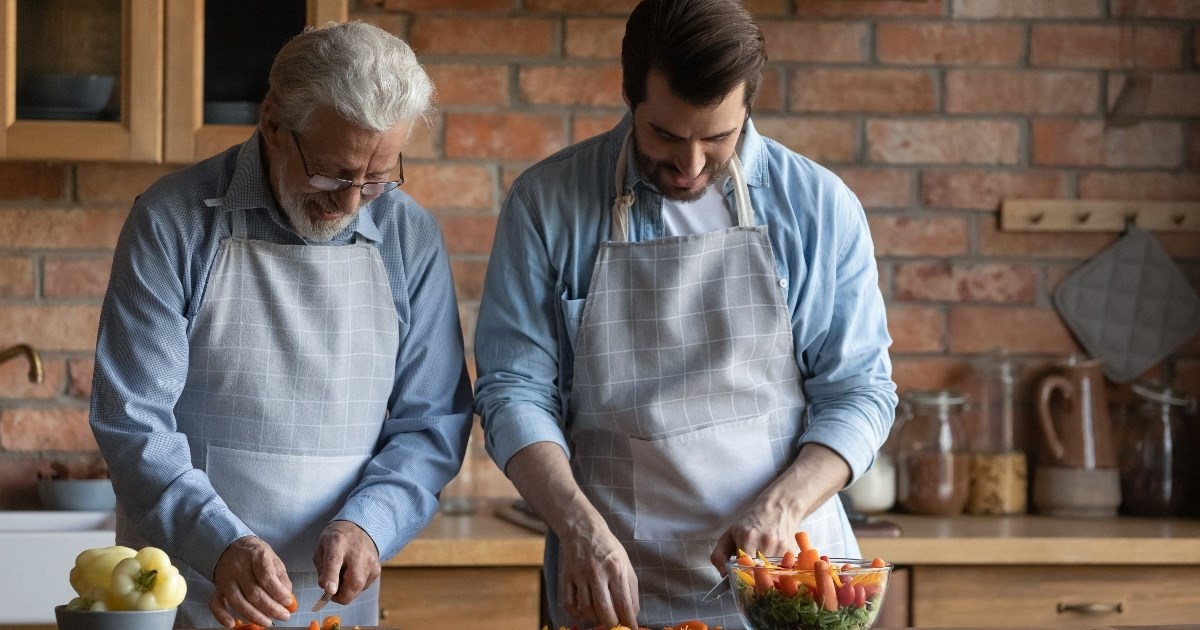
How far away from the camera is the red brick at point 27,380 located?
2.57m

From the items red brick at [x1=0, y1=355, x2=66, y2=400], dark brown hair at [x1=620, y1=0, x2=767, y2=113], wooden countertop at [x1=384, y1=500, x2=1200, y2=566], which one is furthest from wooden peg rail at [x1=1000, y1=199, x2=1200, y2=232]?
red brick at [x1=0, y1=355, x2=66, y2=400]

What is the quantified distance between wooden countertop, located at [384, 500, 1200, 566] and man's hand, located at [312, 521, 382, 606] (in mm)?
578

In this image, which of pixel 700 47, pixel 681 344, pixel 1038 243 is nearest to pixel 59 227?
pixel 681 344

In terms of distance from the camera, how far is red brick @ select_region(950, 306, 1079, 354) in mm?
2725

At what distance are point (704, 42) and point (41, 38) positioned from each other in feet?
4.69

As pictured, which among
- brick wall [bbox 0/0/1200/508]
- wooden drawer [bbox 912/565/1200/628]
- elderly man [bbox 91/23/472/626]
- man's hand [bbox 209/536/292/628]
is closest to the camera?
man's hand [bbox 209/536/292/628]

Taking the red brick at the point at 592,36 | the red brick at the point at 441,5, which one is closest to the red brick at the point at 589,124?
the red brick at the point at 592,36

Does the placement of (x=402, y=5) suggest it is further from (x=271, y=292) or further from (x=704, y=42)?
(x=704, y=42)

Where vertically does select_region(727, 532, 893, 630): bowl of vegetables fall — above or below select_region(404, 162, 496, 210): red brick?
below

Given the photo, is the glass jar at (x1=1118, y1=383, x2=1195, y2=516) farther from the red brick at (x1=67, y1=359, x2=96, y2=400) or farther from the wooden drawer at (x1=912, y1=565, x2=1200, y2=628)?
the red brick at (x1=67, y1=359, x2=96, y2=400)

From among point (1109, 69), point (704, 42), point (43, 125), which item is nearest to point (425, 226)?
point (704, 42)

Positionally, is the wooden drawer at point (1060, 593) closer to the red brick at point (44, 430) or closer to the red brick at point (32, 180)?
the red brick at point (44, 430)

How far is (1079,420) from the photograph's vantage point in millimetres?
2609

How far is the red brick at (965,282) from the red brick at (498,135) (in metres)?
0.77
